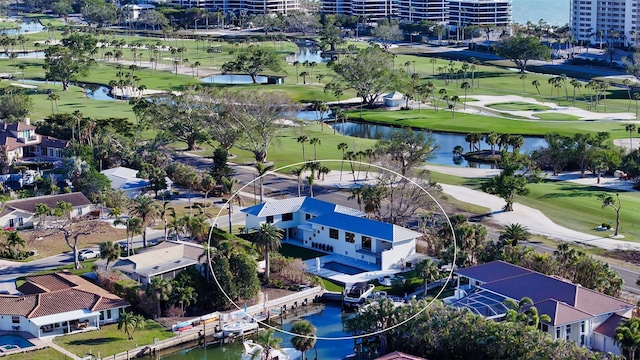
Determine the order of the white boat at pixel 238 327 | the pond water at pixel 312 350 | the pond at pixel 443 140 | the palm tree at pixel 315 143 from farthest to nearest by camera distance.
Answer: the pond at pixel 443 140 < the palm tree at pixel 315 143 < the white boat at pixel 238 327 < the pond water at pixel 312 350

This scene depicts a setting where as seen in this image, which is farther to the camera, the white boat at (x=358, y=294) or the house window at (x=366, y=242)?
the house window at (x=366, y=242)

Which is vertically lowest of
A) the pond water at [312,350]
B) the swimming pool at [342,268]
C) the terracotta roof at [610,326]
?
the pond water at [312,350]

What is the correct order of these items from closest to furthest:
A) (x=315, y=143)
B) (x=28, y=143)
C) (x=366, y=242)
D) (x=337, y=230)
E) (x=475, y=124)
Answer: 1. (x=366, y=242)
2. (x=337, y=230)
3. (x=28, y=143)
4. (x=315, y=143)
5. (x=475, y=124)

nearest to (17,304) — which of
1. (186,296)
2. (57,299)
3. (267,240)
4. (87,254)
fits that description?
(57,299)

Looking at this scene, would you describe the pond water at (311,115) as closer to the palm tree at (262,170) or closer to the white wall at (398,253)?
the palm tree at (262,170)

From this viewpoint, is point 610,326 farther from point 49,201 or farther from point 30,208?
point 30,208

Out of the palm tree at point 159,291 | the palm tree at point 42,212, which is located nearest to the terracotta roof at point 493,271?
the palm tree at point 159,291
